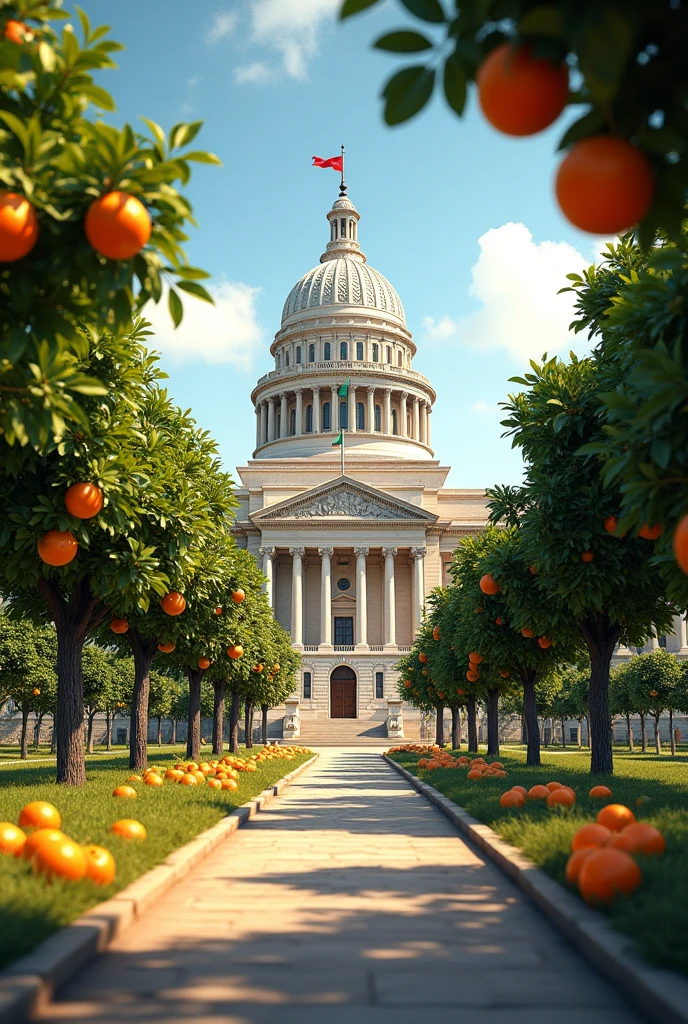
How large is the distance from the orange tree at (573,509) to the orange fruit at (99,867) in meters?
10.7

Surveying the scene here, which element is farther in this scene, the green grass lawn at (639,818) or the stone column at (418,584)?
the stone column at (418,584)

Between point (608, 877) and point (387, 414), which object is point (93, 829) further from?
point (387, 414)

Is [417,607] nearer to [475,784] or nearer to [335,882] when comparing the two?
[475,784]

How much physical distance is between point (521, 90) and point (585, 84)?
10.8 inches

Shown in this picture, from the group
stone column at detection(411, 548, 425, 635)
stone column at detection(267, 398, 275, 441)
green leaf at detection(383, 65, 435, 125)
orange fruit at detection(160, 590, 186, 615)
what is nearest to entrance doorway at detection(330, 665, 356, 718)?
stone column at detection(411, 548, 425, 635)

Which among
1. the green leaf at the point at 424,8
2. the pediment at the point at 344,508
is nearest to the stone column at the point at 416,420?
the pediment at the point at 344,508

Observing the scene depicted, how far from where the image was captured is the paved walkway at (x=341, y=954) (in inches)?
210

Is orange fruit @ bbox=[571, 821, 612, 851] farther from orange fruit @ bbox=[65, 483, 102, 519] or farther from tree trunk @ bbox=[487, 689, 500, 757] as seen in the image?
tree trunk @ bbox=[487, 689, 500, 757]

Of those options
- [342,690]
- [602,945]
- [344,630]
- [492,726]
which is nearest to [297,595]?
[344,630]

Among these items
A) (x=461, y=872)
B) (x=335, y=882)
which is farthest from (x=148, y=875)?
(x=461, y=872)

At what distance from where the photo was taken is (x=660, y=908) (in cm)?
625

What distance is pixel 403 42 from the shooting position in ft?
13.1

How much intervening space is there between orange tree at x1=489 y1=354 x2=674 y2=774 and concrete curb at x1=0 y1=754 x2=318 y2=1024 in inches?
383

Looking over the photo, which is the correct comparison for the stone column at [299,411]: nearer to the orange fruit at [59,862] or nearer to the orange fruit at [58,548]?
the orange fruit at [58,548]
